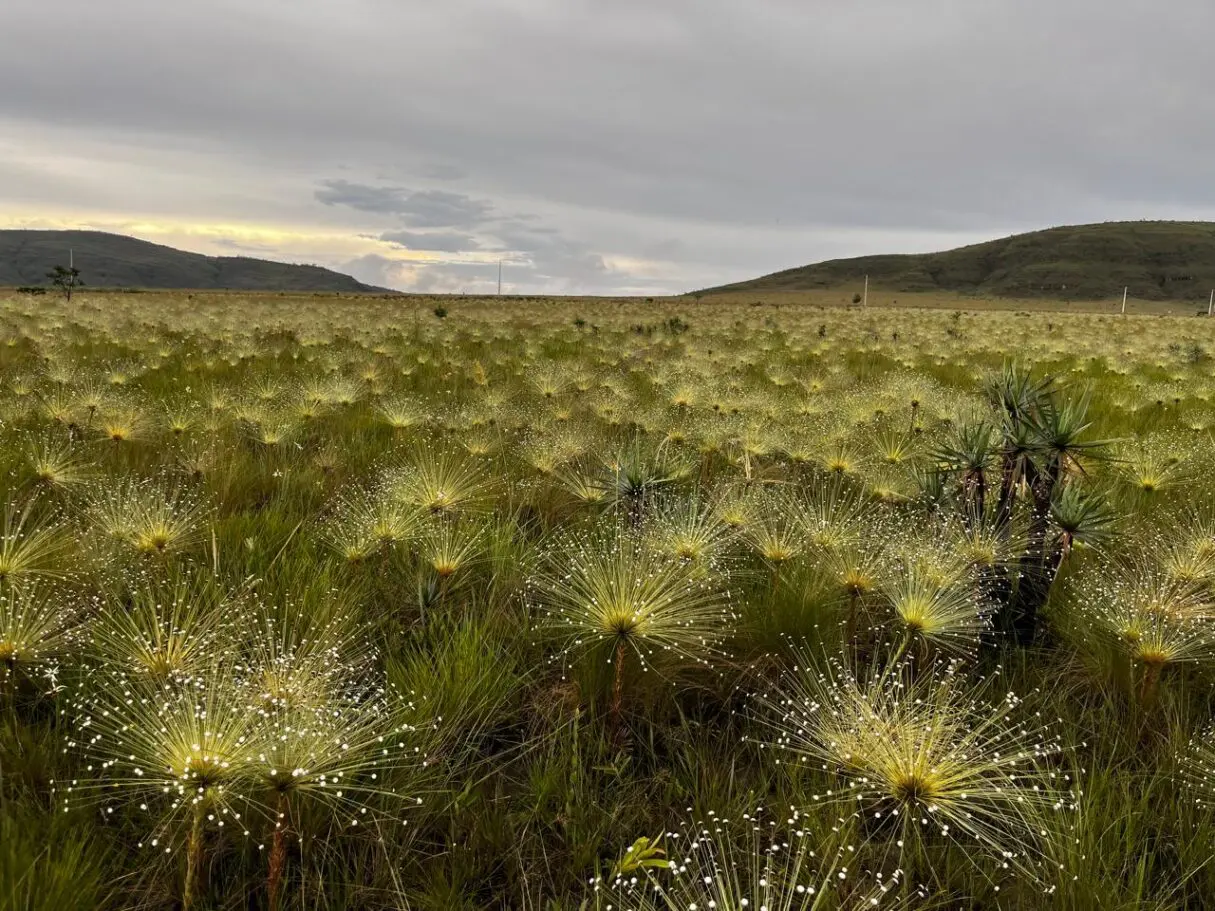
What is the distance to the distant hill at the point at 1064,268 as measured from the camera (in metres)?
146

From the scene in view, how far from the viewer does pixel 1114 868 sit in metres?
2.13

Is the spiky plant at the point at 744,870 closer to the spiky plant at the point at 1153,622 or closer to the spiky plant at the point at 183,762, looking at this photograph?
the spiky plant at the point at 183,762

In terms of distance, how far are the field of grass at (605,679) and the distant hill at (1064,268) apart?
161451 millimetres

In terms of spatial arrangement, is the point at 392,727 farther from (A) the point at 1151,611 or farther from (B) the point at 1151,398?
(B) the point at 1151,398

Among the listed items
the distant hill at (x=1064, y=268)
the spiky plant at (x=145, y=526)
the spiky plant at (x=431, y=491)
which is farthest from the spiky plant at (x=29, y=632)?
the distant hill at (x=1064, y=268)

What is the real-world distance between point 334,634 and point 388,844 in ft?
3.11

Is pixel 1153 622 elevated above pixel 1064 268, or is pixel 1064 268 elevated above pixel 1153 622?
pixel 1064 268

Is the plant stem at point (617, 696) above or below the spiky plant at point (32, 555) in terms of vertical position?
below

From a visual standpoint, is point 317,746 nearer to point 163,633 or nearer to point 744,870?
point 163,633

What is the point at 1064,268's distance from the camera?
6280 inches

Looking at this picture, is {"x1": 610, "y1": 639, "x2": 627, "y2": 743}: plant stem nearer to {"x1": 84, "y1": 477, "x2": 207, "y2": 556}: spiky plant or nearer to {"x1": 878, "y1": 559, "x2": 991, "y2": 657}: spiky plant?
{"x1": 878, "y1": 559, "x2": 991, "y2": 657}: spiky plant

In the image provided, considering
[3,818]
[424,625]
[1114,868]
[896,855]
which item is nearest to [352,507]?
[424,625]

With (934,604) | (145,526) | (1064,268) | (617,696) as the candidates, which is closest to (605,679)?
(617,696)

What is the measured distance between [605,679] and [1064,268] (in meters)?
195
